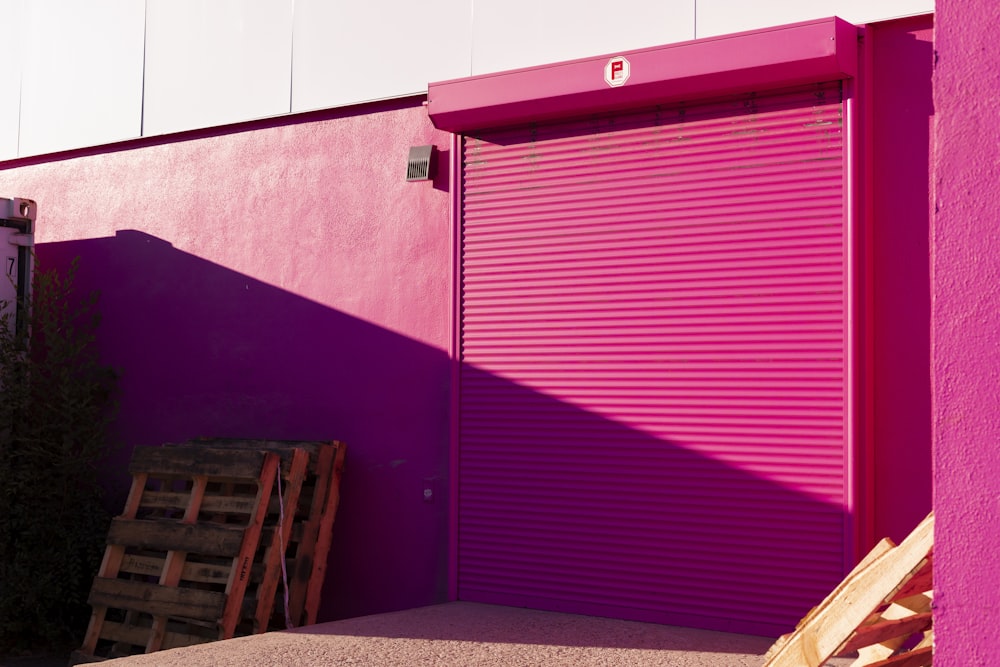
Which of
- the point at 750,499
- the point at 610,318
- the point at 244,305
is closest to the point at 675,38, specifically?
the point at 610,318

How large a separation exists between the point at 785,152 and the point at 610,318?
152 centimetres

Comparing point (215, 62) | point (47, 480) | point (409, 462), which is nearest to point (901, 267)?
point (409, 462)

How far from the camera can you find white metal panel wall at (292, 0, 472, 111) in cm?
829

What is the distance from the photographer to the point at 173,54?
1002 cm

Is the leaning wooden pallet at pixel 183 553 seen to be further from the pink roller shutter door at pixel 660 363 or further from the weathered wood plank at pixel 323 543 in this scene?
the pink roller shutter door at pixel 660 363

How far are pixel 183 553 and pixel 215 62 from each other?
4262mm

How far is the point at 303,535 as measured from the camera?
8031 mm

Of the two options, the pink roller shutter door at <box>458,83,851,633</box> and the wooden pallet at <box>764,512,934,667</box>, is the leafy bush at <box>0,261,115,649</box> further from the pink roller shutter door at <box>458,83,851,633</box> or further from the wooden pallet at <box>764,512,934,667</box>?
the wooden pallet at <box>764,512,934,667</box>

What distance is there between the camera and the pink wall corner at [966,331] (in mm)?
3031

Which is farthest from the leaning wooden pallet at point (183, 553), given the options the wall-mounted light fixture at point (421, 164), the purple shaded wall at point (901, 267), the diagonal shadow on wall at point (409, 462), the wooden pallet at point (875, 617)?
the wooden pallet at point (875, 617)

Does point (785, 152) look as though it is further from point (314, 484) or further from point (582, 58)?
point (314, 484)

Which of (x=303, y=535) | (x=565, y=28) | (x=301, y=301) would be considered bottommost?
(x=303, y=535)

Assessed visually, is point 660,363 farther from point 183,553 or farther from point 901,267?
point 183,553

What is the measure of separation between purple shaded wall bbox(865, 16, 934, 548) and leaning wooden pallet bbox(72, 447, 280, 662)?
394 centimetres
